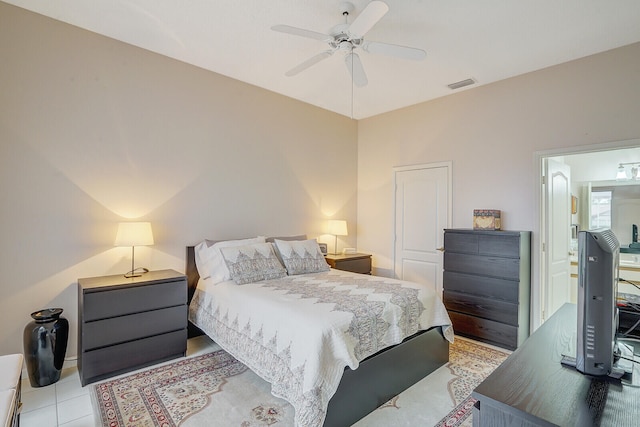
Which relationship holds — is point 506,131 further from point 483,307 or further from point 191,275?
point 191,275

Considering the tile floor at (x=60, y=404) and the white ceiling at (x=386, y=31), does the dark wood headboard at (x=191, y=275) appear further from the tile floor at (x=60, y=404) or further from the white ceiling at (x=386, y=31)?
the white ceiling at (x=386, y=31)

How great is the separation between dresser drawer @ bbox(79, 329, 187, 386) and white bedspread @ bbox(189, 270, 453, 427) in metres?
0.30

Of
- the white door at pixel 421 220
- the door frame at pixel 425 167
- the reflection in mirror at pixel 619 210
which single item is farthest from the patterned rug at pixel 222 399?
the reflection in mirror at pixel 619 210

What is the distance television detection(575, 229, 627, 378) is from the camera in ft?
3.56

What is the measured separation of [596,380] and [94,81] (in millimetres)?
3905

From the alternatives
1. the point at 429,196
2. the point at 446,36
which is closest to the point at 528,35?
the point at 446,36

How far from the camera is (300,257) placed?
3.61 m

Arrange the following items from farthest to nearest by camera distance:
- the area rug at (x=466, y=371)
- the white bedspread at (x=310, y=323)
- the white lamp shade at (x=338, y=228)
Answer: the white lamp shade at (x=338, y=228) → the area rug at (x=466, y=371) → the white bedspread at (x=310, y=323)

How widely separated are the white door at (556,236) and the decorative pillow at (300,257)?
244 cm

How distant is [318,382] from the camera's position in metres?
1.83

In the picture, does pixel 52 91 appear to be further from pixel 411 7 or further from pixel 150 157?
pixel 411 7

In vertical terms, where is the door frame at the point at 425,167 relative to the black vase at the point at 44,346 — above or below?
above

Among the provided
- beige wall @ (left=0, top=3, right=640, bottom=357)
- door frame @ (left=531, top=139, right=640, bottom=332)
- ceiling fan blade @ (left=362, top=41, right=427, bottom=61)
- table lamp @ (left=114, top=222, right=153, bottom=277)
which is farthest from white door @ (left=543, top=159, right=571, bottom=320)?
table lamp @ (left=114, top=222, right=153, bottom=277)

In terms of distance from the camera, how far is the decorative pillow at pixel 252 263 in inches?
121
